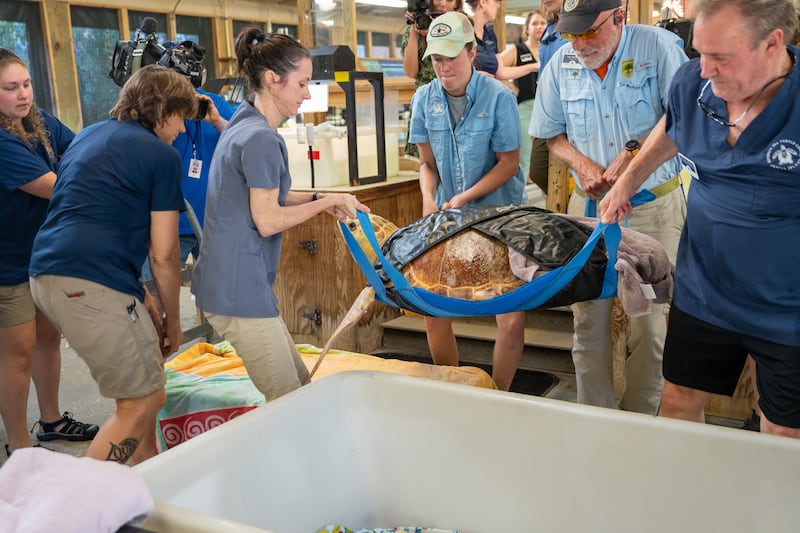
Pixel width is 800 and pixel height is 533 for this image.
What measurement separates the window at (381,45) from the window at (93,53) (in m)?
4.26

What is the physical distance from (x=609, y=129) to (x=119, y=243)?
5.48 ft

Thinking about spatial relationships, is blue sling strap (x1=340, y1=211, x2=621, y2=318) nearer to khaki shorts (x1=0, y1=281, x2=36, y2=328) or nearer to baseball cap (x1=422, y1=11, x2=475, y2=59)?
baseball cap (x1=422, y1=11, x2=475, y2=59)

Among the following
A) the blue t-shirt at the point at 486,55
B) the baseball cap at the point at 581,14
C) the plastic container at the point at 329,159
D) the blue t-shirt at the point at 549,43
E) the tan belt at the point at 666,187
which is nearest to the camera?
the baseball cap at the point at 581,14

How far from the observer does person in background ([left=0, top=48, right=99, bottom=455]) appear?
8.86 ft

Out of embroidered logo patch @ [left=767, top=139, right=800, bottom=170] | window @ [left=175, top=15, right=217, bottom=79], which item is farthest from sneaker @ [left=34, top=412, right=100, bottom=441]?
window @ [left=175, top=15, right=217, bottom=79]

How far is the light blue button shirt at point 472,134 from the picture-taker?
288cm

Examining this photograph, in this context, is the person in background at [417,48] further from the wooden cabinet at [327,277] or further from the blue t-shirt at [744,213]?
the blue t-shirt at [744,213]

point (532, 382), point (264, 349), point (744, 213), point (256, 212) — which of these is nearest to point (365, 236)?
point (256, 212)

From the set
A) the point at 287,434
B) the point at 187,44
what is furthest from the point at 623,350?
the point at 187,44

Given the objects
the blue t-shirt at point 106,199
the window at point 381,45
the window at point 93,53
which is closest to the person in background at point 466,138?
the blue t-shirt at point 106,199

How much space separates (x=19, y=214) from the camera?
9.21 ft

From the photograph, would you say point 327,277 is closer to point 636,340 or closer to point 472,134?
point 472,134

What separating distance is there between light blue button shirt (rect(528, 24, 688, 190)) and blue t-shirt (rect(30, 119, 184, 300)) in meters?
1.41

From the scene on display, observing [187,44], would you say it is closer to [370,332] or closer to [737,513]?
[370,332]
